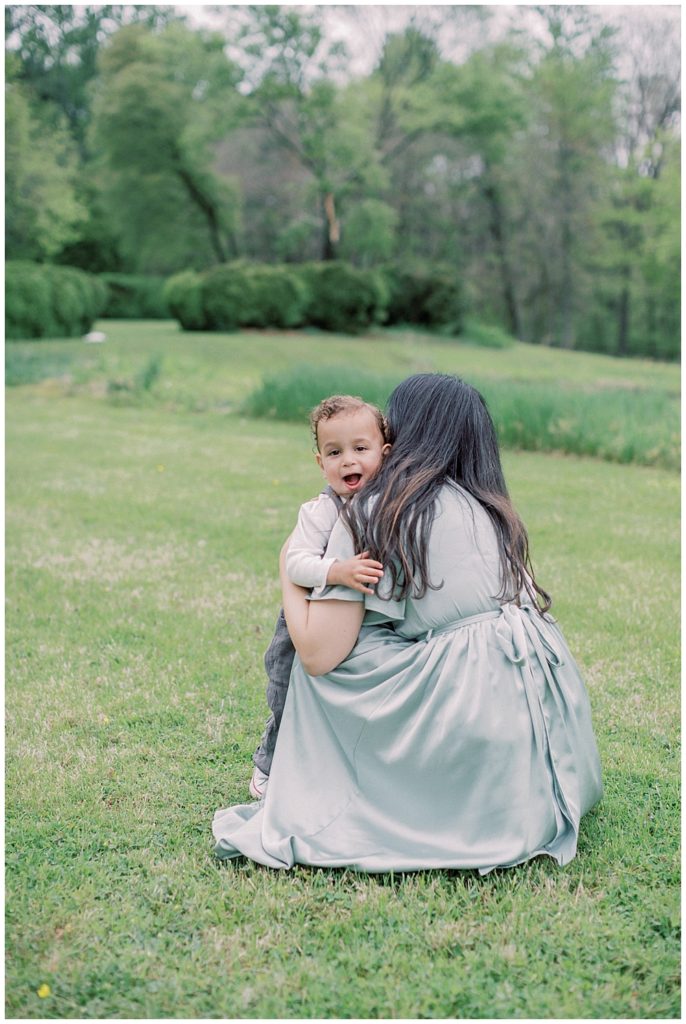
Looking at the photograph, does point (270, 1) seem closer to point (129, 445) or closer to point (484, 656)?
point (129, 445)

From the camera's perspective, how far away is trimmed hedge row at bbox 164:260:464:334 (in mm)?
21859

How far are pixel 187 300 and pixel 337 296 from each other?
11.7 feet

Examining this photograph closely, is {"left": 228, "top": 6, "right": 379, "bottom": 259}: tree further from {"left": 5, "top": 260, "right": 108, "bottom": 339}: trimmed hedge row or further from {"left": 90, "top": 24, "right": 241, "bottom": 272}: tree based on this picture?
{"left": 5, "top": 260, "right": 108, "bottom": 339}: trimmed hedge row

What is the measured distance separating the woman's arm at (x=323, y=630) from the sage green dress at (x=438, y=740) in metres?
0.04

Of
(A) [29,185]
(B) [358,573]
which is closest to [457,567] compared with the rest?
(B) [358,573]

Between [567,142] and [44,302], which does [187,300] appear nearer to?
[44,302]

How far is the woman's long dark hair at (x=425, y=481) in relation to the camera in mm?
2672

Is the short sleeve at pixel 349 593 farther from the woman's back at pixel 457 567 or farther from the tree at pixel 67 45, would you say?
the tree at pixel 67 45

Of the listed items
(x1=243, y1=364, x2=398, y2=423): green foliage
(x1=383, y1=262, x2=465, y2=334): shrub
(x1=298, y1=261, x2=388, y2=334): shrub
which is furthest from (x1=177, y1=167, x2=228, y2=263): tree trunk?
(x1=243, y1=364, x2=398, y2=423): green foliage

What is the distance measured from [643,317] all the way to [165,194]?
21.1 metres

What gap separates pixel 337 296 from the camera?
75.7ft

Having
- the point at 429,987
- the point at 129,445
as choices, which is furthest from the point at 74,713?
the point at 129,445

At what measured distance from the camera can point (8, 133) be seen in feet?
65.3

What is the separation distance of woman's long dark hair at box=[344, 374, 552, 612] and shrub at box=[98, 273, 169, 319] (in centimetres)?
3014
